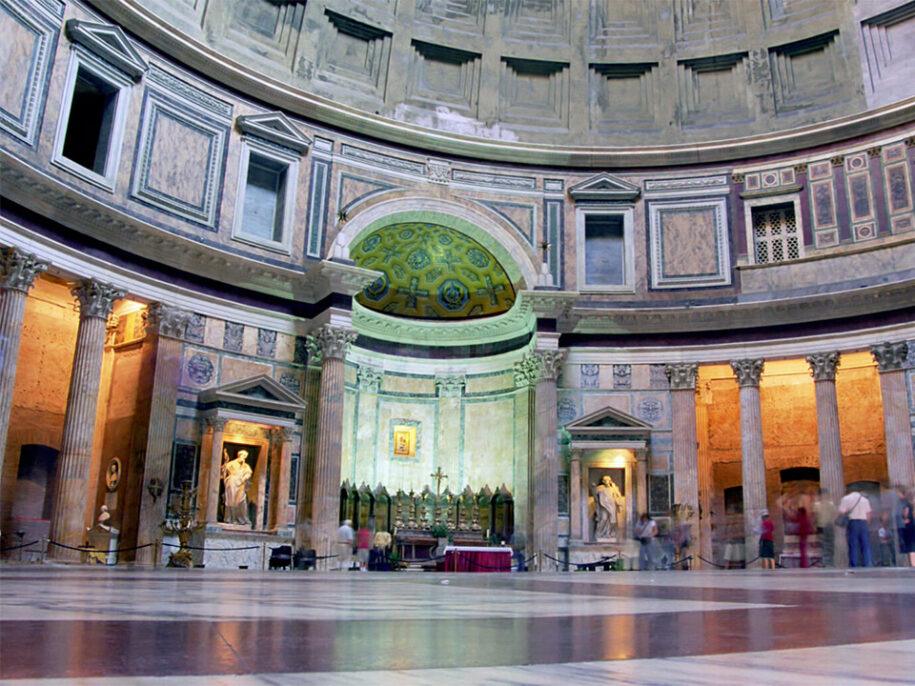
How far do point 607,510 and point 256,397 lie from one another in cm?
935

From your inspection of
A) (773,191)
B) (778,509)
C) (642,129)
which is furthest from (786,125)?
(778,509)

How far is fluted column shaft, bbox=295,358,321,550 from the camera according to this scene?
20.1 m

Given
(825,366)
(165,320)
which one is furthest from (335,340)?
(825,366)

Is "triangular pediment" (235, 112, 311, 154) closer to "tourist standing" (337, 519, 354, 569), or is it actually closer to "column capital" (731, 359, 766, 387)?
"tourist standing" (337, 519, 354, 569)

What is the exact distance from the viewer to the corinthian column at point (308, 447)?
66.1ft

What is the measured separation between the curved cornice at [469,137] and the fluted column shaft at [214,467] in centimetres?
850

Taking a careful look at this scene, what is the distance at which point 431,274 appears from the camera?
26406 millimetres

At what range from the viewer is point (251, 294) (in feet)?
69.4

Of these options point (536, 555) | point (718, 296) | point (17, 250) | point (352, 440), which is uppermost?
point (718, 296)

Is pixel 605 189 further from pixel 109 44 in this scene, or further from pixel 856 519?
pixel 109 44

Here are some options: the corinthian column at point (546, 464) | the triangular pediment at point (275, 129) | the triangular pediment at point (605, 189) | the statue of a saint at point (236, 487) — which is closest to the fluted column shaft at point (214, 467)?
the statue of a saint at point (236, 487)

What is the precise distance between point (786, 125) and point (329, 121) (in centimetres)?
1277

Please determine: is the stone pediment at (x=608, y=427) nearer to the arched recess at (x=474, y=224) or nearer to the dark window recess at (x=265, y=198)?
the arched recess at (x=474, y=224)

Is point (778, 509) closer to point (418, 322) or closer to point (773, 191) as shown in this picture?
point (773, 191)
